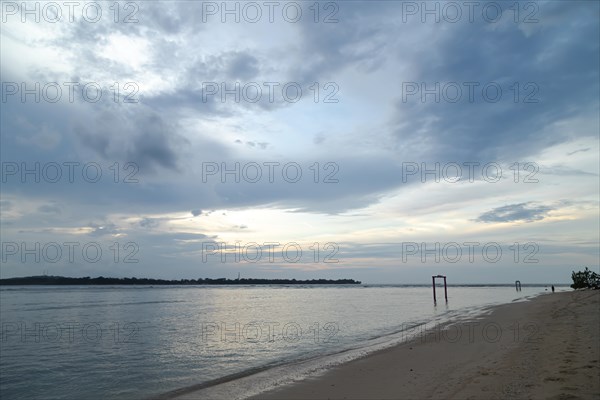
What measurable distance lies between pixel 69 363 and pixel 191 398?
30.9 feet

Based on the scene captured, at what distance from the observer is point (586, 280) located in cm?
6625

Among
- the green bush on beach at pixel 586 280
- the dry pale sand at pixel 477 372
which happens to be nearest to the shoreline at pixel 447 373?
the dry pale sand at pixel 477 372

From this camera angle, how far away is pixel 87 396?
13.2 m

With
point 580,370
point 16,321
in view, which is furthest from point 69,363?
point 16,321

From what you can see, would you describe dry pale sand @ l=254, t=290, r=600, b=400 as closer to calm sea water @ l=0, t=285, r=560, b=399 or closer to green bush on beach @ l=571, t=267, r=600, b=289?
calm sea water @ l=0, t=285, r=560, b=399

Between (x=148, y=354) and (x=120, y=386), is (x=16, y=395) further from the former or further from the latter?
(x=148, y=354)

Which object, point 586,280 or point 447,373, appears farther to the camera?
point 586,280

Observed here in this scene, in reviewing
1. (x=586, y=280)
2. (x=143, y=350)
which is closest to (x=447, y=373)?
(x=143, y=350)

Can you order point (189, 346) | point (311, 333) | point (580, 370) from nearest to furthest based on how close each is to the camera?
1. point (580, 370)
2. point (189, 346)
3. point (311, 333)

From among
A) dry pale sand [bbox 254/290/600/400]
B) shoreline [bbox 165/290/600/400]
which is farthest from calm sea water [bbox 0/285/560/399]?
dry pale sand [bbox 254/290/600/400]

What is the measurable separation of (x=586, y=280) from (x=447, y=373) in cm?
6984

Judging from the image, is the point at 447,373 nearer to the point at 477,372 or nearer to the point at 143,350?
the point at 477,372

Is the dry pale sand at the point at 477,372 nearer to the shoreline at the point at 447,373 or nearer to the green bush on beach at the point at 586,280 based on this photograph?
the shoreline at the point at 447,373

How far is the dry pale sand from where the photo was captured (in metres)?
9.24
